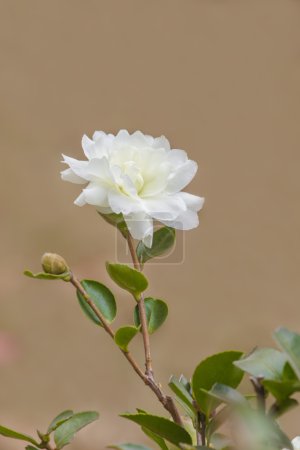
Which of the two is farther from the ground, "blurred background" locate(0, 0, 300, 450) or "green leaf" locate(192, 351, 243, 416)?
"blurred background" locate(0, 0, 300, 450)

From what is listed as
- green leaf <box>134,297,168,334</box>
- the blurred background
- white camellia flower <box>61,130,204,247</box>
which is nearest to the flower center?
white camellia flower <box>61,130,204,247</box>

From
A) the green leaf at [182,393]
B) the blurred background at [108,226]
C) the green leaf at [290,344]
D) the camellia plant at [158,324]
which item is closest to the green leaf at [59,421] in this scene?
the camellia plant at [158,324]

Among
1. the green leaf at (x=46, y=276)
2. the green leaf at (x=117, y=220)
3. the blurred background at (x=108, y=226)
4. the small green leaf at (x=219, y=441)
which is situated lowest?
the small green leaf at (x=219, y=441)

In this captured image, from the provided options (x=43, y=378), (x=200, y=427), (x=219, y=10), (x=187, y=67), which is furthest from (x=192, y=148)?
(x=200, y=427)

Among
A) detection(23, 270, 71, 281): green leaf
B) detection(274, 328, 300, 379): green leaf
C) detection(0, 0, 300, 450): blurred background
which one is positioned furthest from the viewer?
detection(0, 0, 300, 450): blurred background

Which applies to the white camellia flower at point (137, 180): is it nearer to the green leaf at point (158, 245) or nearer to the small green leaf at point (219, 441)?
the green leaf at point (158, 245)

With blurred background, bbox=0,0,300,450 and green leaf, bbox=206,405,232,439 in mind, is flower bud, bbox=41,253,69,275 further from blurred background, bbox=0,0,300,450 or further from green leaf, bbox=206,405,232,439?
blurred background, bbox=0,0,300,450

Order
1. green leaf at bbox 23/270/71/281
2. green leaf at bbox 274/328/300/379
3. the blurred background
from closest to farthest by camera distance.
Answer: green leaf at bbox 274/328/300/379, green leaf at bbox 23/270/71/281, the blurred background

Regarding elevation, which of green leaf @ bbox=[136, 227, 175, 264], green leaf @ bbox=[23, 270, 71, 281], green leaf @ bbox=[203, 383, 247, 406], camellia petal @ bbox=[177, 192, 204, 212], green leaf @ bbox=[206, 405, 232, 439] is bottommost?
green leaf @ bbox=[206, 405, 232, 439]
